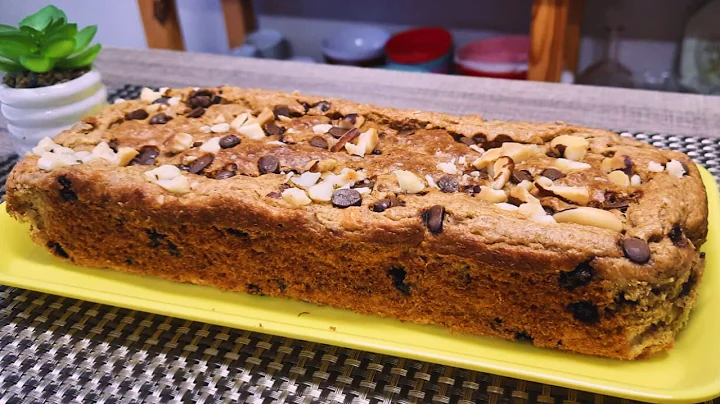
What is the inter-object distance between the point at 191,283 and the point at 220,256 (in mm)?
96

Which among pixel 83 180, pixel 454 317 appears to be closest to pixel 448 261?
pixel 454 317

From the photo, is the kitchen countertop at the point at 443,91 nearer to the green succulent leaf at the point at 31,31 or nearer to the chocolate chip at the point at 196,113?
the green succulent leaf at the point at 31,31

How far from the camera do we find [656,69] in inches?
108

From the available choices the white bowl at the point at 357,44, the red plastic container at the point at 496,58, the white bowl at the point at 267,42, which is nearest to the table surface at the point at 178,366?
the red plastic container at the point at 496,58

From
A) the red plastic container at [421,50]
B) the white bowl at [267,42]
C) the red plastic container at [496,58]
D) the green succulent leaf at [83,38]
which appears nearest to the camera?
the green succulent leaf at [83,38]

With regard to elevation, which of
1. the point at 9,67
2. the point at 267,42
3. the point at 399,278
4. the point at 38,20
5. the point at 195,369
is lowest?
the point at 267,42

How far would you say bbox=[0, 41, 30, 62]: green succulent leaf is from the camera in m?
1.32

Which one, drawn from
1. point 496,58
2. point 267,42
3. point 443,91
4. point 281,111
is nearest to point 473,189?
point 281,111

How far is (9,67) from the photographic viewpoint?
1.40m

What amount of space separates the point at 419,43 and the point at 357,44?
11.5 inches

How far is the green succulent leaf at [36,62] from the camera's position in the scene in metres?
1.34

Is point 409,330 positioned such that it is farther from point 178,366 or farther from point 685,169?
point 685,169

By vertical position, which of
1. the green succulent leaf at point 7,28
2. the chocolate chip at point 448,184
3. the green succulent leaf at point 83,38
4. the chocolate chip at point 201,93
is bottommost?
the chocolate chip at point 448,184

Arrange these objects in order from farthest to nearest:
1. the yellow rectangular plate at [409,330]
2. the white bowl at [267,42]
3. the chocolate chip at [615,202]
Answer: the white bowl at [267,42]
the chocolate chip at [615,202]
the yellow rectangular plate at [409,330]
